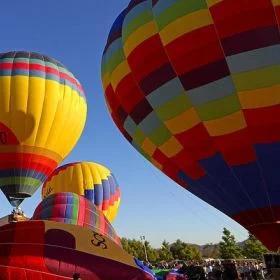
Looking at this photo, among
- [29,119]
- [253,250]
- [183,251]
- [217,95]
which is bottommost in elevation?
[217,95]

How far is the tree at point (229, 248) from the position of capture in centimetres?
4656

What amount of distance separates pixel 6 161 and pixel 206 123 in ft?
35.7

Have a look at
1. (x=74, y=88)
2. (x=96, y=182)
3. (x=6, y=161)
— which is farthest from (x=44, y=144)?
(x=96, y=182)

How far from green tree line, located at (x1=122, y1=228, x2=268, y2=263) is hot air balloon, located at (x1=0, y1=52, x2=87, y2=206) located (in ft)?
103

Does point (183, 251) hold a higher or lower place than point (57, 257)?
higher

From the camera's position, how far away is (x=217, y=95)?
375 inches

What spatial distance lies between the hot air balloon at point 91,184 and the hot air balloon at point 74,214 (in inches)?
406

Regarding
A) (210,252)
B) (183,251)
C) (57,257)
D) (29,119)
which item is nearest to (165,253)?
(183,251)

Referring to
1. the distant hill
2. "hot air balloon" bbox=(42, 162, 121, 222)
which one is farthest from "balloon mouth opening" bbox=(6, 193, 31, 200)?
the distant hill

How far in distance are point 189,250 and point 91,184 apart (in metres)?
40.6

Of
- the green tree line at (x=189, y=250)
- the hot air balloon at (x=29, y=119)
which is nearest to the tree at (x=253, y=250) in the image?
the green tree line at (x=189, y=250)

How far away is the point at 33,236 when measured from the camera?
Result: 19.9 ft

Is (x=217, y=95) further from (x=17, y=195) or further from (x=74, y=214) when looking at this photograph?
(x=17, y=195)

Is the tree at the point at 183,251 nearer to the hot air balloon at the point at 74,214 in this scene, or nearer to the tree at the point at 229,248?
the tree at the point at 229,248
